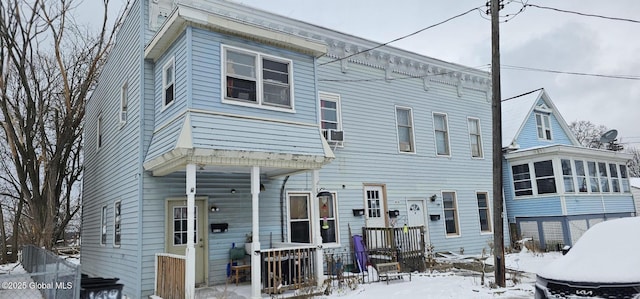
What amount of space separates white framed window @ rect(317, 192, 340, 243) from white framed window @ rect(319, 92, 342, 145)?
2.09 metres

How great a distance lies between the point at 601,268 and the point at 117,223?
10546 millimetres

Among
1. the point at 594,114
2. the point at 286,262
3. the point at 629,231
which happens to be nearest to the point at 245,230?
the point at 286,262

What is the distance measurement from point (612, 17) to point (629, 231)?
333 inches

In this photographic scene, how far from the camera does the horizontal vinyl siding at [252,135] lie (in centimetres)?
803

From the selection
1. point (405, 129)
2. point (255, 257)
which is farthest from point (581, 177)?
point (255, 257)

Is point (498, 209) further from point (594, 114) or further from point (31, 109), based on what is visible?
A: point (594, 114)

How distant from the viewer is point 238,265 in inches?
384

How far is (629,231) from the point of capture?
5.93 meters

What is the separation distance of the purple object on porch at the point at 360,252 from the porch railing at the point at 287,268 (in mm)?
2539

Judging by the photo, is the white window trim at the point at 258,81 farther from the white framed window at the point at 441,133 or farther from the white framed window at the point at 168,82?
the white framed window at the point at 441,133

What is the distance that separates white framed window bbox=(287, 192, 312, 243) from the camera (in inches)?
442

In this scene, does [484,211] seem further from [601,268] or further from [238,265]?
[601,268]

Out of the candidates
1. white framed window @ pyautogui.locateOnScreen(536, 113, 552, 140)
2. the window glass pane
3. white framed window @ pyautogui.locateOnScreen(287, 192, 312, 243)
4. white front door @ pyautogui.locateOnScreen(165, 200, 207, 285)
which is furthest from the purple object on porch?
white framed window @ pyautogui.locateOnScreen(536, 113, 552, 140)

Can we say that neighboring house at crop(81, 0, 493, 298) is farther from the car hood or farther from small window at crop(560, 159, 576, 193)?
the car hood
